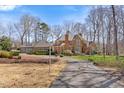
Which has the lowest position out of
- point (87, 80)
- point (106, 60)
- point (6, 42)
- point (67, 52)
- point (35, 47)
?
point (87, 80)

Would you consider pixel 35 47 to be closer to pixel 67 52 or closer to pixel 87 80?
pixel 67 52

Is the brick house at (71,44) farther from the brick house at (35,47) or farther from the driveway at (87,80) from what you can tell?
the driveway at (87,80)

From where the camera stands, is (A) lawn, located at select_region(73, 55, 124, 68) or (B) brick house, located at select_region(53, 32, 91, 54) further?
(A) lawn, located at select_region(73, 55, 124, 68)

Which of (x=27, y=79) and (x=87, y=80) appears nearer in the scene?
(x=87, y=80)

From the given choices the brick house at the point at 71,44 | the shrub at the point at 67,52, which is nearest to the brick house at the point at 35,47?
the brick house at the point at 71,44

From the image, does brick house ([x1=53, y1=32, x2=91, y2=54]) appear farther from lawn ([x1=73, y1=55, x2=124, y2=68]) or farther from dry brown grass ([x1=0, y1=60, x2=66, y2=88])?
dry brown grass ([x1=0, y1=60, x2=66, y2=88])

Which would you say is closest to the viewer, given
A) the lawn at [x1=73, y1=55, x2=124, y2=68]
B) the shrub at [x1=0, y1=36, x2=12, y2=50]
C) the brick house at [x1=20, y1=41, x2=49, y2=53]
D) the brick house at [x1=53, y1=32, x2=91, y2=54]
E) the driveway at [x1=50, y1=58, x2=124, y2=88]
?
the driveway at [x1=50, y1=58, x2=124, y2=88]

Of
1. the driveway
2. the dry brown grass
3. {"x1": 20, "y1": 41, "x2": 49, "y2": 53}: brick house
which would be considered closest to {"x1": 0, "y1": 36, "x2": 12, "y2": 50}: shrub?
{"x1": 20, "y1": 41, "x2": 49, "y2": 53}: brick house

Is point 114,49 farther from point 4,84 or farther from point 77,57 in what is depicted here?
point 4,84

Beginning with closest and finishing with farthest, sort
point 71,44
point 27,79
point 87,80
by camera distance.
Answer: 1. point 87,80
2. point 27,79
3. point 71,44

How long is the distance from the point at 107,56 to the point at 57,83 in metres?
1.96

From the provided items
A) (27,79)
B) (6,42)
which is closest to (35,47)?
(6,42)
